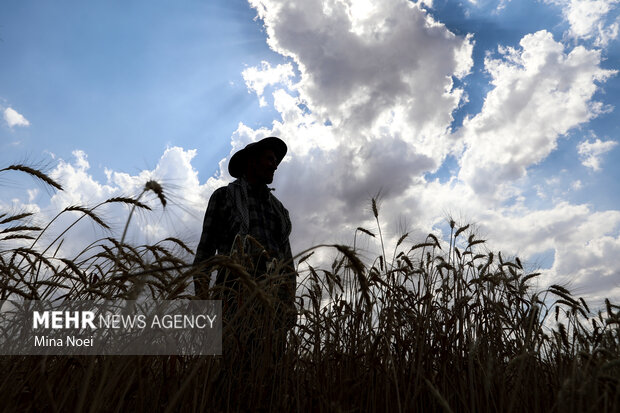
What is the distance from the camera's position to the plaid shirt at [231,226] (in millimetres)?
3951

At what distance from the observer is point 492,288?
3096 millimetres

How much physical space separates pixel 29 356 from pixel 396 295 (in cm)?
228

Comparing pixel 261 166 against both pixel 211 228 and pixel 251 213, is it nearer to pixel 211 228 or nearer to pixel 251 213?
pixel 251 213

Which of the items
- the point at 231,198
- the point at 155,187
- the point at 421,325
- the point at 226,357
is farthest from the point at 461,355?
the point at 231,198

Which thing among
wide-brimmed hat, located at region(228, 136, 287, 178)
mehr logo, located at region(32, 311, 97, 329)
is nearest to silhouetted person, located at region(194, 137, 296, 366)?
wide-brimmed hat, located at region(228, 136, 287, 178)

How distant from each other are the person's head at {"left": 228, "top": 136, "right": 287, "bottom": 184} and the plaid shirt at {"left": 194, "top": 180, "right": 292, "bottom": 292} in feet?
0.48

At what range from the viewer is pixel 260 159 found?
434 cm

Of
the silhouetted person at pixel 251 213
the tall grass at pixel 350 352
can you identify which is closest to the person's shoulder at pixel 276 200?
the silhouetted person at pixel 251 213

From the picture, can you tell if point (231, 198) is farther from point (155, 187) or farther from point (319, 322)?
point (155, 187)

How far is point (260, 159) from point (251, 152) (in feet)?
0.66

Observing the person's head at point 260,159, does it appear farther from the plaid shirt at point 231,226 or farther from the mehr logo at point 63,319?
the mehr logo at point 63,319

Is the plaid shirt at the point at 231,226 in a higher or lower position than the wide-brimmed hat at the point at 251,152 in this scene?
lower

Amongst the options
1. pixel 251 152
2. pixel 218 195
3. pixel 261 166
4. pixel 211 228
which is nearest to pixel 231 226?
pixel 211 228

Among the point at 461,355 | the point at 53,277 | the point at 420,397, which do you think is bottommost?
the point at 420,397
